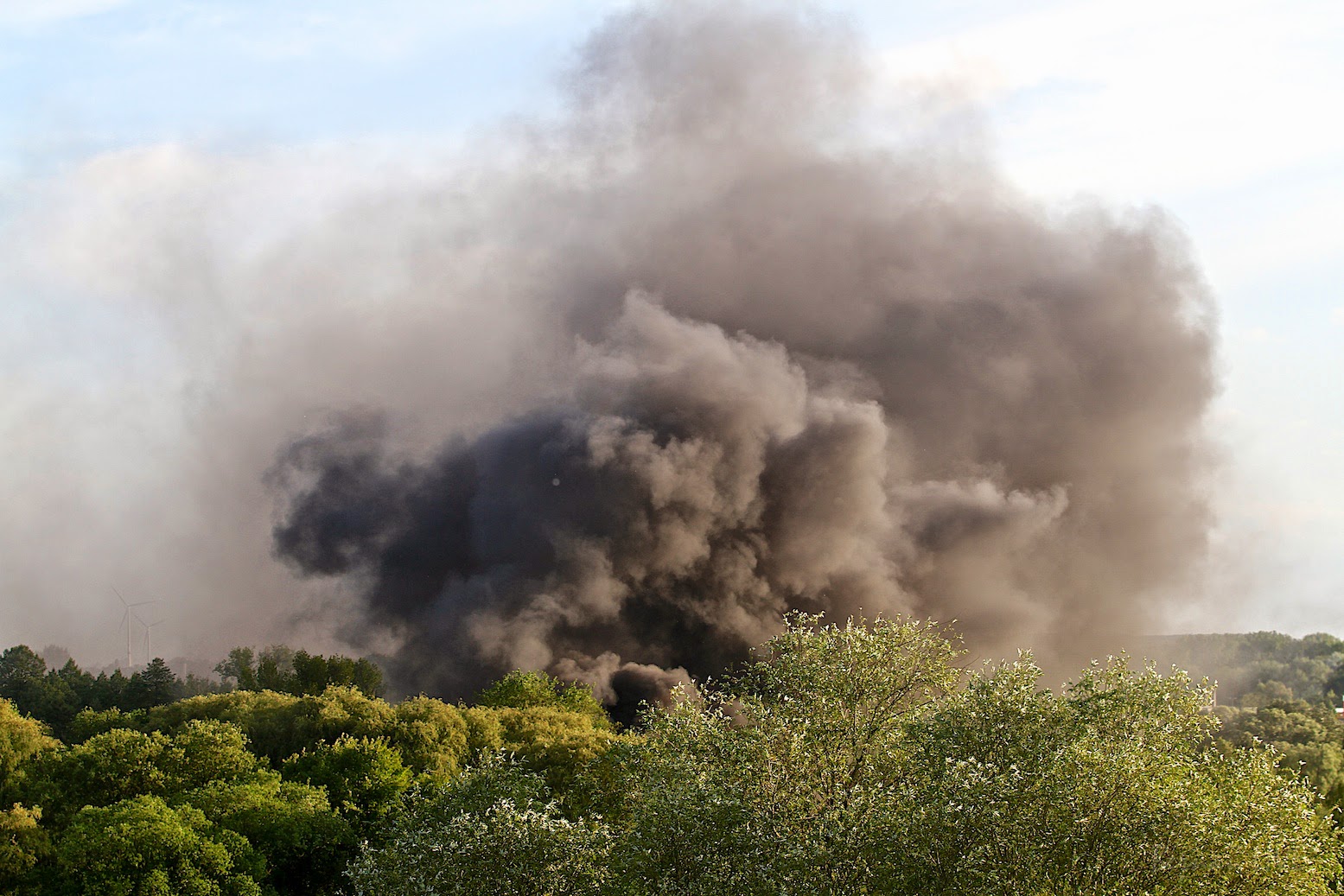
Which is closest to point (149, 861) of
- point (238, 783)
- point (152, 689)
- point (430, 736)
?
point (238, 783)

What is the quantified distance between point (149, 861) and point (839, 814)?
2189 centimetres

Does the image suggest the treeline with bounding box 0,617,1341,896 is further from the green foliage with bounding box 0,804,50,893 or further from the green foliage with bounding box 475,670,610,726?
the green foliage with bounding box 475,670,610,726

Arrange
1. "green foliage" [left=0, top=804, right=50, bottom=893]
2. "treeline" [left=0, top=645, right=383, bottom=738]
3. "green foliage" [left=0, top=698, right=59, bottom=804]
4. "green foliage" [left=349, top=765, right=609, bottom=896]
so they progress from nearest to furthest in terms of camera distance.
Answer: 1. "green foliage" [left=349, top=765, right=609, bottom=896]
2. "green foliage" [left=0, top=804, right=50, bottom=893]
3. "green foliage" [left=0, top=698, right=59, bottom=804]
4. "treeline" [left=0, top=645, right=383, bottom=738]

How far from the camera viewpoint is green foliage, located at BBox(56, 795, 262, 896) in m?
34.7

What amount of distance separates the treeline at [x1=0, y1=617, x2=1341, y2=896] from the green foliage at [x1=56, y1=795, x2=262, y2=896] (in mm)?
72

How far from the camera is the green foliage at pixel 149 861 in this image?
34719mm

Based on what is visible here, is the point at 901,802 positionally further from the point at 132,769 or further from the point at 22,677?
the point at 22,677

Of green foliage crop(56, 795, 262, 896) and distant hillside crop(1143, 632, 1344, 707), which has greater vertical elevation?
distant hillside crop(1143, 632, 1344, 707)

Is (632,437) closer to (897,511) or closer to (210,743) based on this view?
(897,511)

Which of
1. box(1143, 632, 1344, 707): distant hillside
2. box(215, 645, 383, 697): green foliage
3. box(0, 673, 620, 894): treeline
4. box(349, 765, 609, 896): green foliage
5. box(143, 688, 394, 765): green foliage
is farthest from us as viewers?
box(1143, 632, 1344, 707): distant hillside

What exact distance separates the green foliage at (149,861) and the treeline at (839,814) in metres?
0.07

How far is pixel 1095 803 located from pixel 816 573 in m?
76.1

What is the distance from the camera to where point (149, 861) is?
35.3m

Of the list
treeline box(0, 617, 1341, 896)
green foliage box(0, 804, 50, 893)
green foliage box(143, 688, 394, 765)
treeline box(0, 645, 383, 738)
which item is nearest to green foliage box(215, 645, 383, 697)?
treeline box(0, 645, 383, 738)
